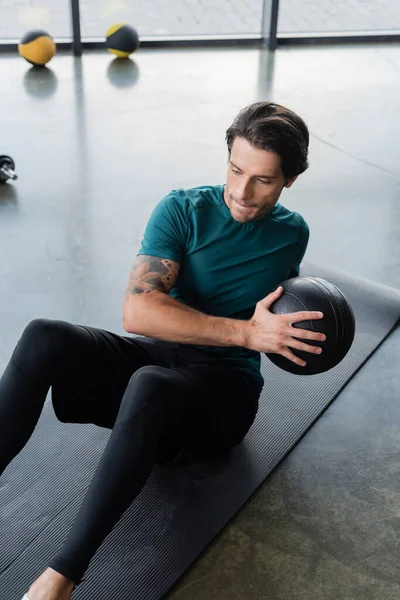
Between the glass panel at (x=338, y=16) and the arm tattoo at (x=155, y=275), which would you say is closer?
the arm tattoo at (x=155, y=275)

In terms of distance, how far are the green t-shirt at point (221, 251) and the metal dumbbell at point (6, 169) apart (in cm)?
217

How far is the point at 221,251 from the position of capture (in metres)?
2.01

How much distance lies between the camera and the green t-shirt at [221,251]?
1.99 metres

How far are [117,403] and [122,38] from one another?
461cm

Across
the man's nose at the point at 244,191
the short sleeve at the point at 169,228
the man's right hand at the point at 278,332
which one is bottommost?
the man's right hand at the point at 278,332

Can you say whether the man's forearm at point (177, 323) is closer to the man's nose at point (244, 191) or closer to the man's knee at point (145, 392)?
the man's knee at point (145, 392)

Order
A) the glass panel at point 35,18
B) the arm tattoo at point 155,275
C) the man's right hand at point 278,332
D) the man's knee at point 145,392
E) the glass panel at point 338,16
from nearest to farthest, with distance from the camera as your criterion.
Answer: the man's knee at point 145,392 → the man's right hand at point 278,332 → the arm tattoo at point 155,275 → the glass panel at point 35,18 → the glass panel at point 338,16

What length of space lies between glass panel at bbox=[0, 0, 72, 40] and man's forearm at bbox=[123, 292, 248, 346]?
4.71 meters

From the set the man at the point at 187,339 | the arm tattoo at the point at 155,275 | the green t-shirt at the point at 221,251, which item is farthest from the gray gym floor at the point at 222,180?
the arm tattoo at the point at 155,275

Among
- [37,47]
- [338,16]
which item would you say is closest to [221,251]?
[37,47]

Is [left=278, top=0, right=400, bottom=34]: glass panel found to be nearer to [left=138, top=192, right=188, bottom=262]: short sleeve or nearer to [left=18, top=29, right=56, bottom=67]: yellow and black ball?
[left=18, top=29, right=56, bottom=67]: yellow and black ball

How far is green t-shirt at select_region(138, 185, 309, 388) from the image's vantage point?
1993 millimetres

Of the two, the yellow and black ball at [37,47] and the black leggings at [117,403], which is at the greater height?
the black leggings at [117,403]

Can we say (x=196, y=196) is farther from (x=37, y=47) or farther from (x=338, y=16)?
(x=338, y=16)
